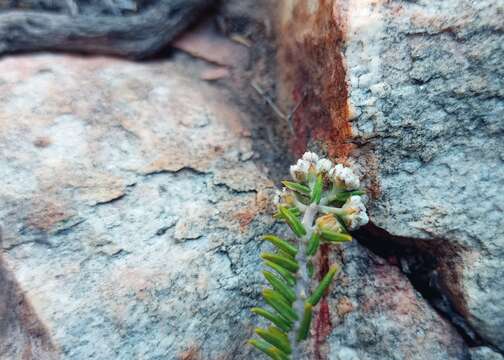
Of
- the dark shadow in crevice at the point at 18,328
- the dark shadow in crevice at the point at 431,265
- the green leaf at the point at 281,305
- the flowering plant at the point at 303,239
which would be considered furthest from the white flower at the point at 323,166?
the dark shadow in crevice at the point at 18,328

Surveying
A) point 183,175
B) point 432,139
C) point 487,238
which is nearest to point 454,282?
point 487,238

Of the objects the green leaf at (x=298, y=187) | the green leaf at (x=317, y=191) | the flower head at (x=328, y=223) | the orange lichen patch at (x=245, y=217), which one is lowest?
the orange lichen patch at (x=245, y=217)

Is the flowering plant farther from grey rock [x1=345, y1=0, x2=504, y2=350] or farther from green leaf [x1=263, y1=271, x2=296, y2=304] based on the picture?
grey rock [x1=345, y1=0, x2=504, y2=350]

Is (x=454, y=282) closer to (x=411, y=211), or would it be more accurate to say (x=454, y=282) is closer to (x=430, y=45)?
(x=411, y=211)

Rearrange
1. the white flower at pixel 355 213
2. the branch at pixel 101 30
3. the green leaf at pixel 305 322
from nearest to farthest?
the green leaf at pixel 305 322
the white flower at pixel 355 213
the branch at pixel 101 30

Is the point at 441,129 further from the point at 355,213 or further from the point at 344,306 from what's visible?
the point at 344,306

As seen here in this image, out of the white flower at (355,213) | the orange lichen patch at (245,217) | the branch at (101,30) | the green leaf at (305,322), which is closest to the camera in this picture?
the green leaf at (305,322)

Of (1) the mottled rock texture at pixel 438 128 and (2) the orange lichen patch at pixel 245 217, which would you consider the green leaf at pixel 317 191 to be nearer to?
(1) the mottled rock texture at pixel 438 128

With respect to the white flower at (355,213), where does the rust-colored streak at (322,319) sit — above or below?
below

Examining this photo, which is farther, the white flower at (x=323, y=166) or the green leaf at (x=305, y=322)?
the white flower at (x=323, y=166)
